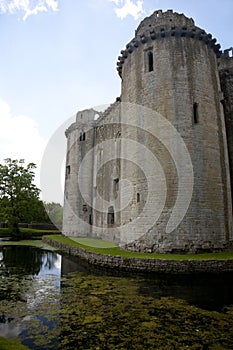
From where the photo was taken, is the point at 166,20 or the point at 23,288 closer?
the point at 23,288

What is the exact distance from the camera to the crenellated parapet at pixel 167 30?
13711 mm

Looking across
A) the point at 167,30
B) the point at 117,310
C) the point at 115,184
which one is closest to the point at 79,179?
the point at 115,184

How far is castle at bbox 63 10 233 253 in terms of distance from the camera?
1195 centimetres

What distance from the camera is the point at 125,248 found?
43.8 feet

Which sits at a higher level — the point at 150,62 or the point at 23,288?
the point at 150,62

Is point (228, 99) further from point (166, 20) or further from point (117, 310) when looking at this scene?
point (117, 310)

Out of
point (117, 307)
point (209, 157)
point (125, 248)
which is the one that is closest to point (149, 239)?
point (125, 248)

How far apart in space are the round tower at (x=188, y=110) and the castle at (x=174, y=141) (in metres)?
0.05

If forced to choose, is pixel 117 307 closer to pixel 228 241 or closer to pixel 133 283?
pixel 133 283

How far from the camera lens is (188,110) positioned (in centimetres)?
1291

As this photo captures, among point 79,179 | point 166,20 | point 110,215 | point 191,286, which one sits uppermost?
point 166,20

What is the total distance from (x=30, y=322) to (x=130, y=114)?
1159cm

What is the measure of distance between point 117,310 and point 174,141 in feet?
28.1

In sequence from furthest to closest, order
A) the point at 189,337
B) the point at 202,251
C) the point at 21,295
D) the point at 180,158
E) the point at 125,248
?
the point at 125,248
the point at 180,158
the point at 202,251
the point at 21,295
the point at 189,337
